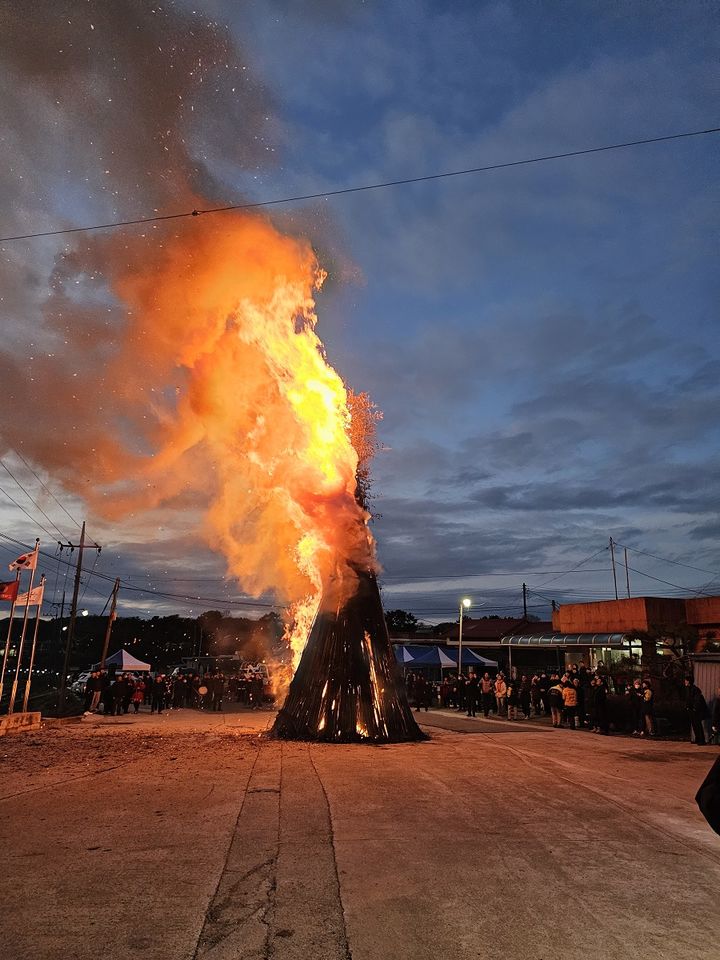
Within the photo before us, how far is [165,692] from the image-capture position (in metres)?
26.5

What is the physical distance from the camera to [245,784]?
920cm

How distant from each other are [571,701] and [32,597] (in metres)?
16.5

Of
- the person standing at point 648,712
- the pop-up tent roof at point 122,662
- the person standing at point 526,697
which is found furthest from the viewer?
the pop-up tent roof at point 122,662

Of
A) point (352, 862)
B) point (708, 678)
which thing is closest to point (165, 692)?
point (708, 678)

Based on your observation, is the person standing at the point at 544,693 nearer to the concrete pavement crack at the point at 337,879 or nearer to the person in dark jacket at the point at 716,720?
the person in dark jacket at the point at 716,720

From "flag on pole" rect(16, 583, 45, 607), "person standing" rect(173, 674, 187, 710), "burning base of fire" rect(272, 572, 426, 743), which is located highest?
"flag on pole" rect(16, 583, 45, 607)

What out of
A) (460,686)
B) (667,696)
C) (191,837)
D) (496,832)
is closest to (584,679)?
(667,696)

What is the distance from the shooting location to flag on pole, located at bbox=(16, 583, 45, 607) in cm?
1892

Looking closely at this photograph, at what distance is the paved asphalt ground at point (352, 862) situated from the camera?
4.12 meters

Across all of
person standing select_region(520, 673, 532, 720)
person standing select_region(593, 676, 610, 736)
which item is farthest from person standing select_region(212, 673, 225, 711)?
person standing select_region(593, 676, 610, 736)

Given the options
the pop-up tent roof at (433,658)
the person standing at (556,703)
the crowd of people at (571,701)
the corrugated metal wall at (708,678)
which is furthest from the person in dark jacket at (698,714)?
the pop-up tent roof at (433,658)

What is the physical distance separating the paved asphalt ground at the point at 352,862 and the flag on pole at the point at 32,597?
8794 millimetres

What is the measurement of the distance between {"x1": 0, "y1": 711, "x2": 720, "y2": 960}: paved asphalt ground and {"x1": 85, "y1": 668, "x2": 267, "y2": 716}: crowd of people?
527 inches

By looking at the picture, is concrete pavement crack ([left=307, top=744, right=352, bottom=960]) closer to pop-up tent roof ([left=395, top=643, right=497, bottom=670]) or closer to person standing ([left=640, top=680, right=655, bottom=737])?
person standing ([left=640, top=680, right=655, bottom=737])
